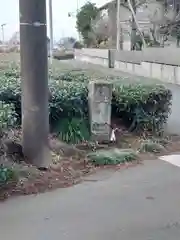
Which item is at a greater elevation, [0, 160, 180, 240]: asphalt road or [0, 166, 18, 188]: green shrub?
[0, 166, 18, 188]: green shrub

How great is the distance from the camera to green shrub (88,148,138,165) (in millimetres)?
6579

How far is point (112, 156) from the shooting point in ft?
22.1

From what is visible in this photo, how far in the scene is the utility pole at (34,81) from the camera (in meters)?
5.85

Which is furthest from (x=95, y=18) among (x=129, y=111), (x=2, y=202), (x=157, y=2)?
(x=2, y=202)

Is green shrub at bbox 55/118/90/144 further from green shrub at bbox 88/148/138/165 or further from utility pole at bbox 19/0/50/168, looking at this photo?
utility pole at bbox 19/0/50/168

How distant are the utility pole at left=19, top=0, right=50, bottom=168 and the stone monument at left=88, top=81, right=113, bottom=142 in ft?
5.72

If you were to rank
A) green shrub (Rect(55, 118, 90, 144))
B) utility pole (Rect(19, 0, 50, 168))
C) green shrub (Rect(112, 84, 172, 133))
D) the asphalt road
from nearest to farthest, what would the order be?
1. the asphalt road
2. utility pole (Rect(19, 0, 50, 168))
3. green shrub (Rect(55, 118, 90, 144))
4. green shrub (Rect(112, 84, 172, 133))

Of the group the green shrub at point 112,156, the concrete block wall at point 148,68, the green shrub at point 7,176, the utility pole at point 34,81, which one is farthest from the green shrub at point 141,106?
the concrete block wall at point 148,68

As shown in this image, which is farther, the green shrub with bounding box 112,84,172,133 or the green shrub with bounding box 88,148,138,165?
the green shrub with bounding box 112,84,172,133

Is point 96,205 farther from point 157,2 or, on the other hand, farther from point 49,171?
point 157,2

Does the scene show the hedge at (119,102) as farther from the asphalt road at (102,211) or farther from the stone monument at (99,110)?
the asphalt road at (102,211)

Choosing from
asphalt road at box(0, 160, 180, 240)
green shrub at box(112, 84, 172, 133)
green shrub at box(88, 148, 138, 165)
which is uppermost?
green shrub at box(112, 84, 172, 133)

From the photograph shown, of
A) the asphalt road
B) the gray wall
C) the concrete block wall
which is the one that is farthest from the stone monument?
the gray wall

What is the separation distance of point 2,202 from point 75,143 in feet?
8.68
